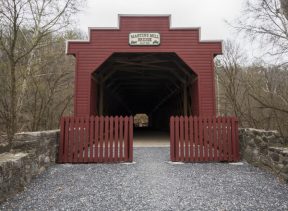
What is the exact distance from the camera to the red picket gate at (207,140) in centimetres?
611

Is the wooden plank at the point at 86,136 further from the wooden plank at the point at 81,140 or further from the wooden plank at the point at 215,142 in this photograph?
the wooden plank at the point at 215,142

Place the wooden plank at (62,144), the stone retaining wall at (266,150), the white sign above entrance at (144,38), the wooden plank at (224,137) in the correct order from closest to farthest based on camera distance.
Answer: the stone retaining wall at (266,150), the wooden plank at (62,144), the wooden plank at (224,137), the white sign above entrance at (144,38)

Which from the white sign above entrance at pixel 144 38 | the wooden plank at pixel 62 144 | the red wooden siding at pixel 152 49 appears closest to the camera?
the wooden plank at pixel 62 144

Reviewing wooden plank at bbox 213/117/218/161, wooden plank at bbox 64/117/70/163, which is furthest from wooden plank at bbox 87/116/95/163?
wooden plank at bbox 213/117/218/161

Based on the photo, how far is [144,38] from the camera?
862cm

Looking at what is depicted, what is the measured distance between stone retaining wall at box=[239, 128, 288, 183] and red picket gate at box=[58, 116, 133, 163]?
320 cm

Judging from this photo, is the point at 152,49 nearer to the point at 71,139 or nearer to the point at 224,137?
the point at 224,137

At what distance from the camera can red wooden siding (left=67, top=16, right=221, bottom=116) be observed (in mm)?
8438

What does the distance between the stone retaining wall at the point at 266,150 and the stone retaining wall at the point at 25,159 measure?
5.06m

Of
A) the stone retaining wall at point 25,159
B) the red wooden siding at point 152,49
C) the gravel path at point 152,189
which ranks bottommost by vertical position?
the gravel path at point 152,189

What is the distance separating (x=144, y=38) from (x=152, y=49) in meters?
0.54

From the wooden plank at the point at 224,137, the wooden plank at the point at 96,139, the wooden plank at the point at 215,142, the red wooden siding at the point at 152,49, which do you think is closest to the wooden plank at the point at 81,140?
the wooden plank at the point at 96,139

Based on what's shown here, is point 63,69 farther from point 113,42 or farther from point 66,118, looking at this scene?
point 66,118

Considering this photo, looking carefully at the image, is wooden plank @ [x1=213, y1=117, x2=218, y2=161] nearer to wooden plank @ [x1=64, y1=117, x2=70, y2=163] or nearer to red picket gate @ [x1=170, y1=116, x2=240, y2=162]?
red picket gate @ [x1=170, y1=116, x2=240, y2=162]
